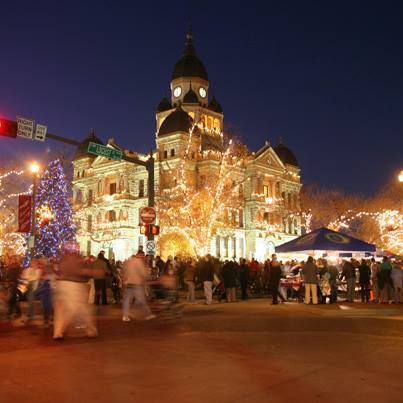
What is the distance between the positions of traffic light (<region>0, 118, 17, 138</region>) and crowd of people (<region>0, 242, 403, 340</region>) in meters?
3.58

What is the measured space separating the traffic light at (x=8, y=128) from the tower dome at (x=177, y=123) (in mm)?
55253

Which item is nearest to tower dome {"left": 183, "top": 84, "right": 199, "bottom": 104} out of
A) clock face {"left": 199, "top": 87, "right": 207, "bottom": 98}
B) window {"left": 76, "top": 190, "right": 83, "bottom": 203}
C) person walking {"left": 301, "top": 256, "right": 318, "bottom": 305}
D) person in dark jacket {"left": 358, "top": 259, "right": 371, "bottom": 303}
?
clock face {"left": 199, "top": 87, "right": 207, "bottom": 98}

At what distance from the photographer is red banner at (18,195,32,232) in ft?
92.2

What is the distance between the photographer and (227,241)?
243ft

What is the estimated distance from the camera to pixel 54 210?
40.9m

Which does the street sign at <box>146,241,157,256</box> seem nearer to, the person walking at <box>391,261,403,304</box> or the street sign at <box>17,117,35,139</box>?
the street sign at <box>17,117,35,139</box>

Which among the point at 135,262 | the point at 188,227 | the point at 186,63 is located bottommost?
the point at 135,262

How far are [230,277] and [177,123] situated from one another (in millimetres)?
50390

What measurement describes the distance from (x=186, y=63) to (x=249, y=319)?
253 ft

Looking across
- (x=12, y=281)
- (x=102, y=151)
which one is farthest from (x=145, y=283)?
(x=102, y=151)

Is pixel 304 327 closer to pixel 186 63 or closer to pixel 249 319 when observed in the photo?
pixel 249 319

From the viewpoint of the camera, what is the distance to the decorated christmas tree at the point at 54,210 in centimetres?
4025

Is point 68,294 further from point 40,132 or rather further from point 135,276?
point 40,132

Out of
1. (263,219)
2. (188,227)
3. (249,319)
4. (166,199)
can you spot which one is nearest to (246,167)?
(263,219)
